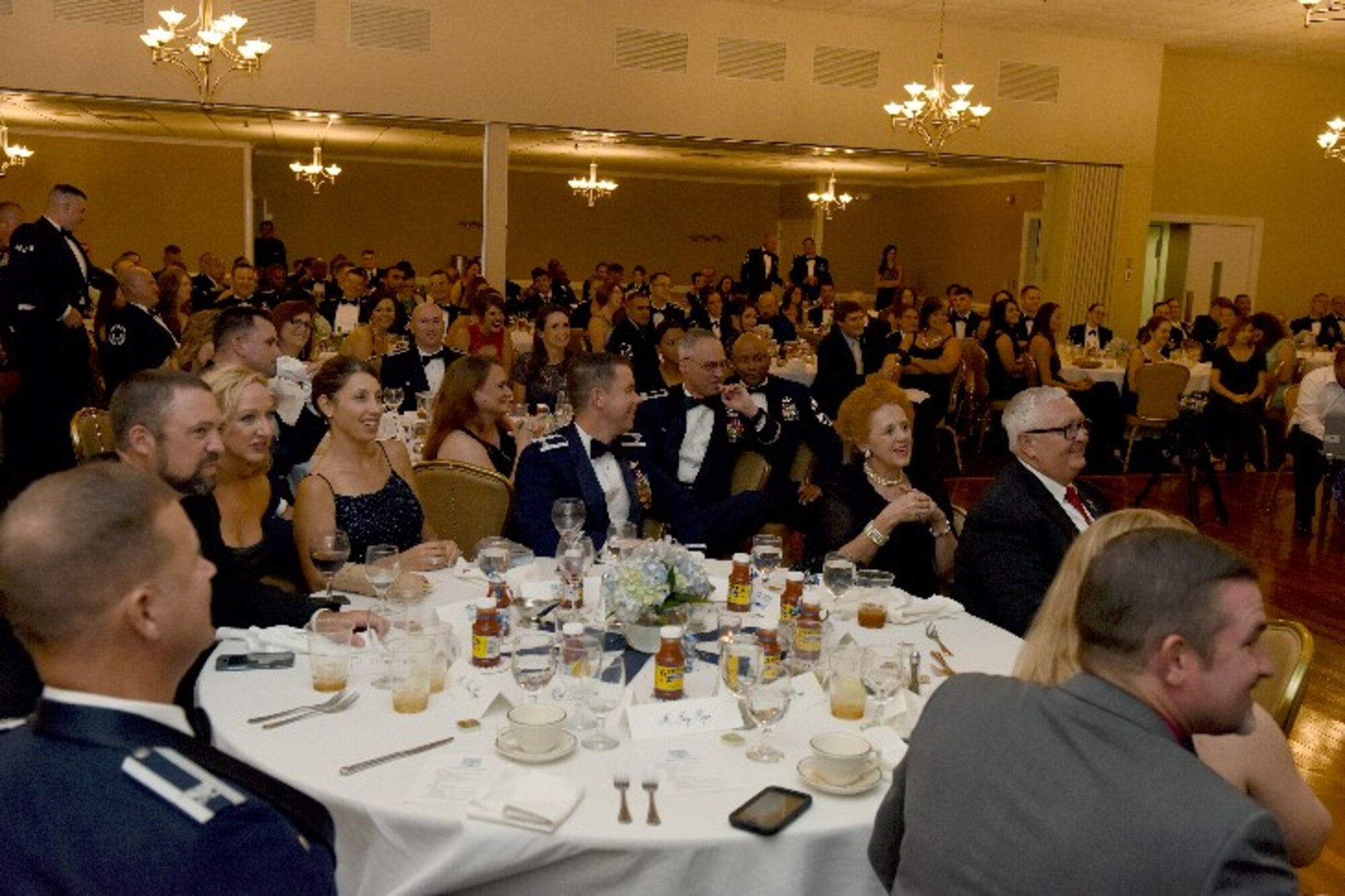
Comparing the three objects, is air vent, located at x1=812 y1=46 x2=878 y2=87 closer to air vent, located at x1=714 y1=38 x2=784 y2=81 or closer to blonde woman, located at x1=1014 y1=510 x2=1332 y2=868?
air vent, located at x1=714 y1=38 x2=784 y2=81

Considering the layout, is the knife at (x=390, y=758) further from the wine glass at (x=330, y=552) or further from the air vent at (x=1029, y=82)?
the air vent at (x=1029, y=82)

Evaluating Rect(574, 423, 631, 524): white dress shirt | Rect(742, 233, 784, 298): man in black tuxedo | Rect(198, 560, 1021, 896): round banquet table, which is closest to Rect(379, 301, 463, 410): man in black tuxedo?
Rect(574, 423, 631, 524): white dress shirt

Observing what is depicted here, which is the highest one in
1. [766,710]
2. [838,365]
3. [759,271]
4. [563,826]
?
[759,271]

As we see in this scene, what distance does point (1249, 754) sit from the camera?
198 cm

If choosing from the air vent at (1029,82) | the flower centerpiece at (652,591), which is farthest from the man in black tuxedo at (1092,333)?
the flower centerpiece at (652,591)

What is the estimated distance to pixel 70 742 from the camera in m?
1.29

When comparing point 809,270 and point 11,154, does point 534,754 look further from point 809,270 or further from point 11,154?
point 11,154

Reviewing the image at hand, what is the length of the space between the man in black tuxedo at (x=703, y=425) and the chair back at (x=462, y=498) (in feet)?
4.71

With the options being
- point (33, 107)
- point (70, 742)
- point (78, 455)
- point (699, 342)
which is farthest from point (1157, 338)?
point (33, 107)

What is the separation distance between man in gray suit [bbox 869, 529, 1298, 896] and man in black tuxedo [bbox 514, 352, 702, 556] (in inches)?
92.4

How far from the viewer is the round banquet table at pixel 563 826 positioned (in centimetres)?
200

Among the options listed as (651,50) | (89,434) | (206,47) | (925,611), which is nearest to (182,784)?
(925,611)

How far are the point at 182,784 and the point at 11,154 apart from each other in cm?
1777

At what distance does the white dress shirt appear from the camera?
428 cm
